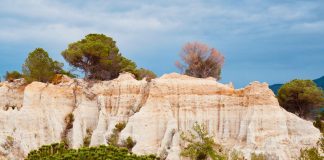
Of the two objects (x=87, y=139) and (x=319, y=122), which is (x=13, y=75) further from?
(x=319, y=122)

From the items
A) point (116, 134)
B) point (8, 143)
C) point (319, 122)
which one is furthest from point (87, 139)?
point (319, 122)

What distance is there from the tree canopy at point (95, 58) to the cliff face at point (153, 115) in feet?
10.1

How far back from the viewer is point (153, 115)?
49.5 meters

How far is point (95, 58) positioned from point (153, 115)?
13.7 metres

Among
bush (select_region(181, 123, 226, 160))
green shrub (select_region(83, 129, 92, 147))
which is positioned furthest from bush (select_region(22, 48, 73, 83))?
bush (select_region(181, 123, 226, 160))

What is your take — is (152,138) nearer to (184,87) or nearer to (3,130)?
(184,87)

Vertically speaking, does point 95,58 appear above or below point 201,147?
above

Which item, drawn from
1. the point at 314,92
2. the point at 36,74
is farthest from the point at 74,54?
the point at 314,92

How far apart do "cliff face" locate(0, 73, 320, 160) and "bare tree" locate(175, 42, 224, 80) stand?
11128mm

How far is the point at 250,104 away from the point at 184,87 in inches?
260

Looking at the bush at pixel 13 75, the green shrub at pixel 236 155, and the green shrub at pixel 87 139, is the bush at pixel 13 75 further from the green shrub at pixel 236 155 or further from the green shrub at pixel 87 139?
the green shrub at pixel 236 155

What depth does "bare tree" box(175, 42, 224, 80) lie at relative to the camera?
6266cm

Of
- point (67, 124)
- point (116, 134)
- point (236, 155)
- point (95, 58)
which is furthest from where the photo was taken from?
point (95, 58)

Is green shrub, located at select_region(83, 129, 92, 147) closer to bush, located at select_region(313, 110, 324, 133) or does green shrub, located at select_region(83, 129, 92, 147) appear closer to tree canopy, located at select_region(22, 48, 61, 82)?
tree canopy, located at select_region(22, 48, 61, 82)
